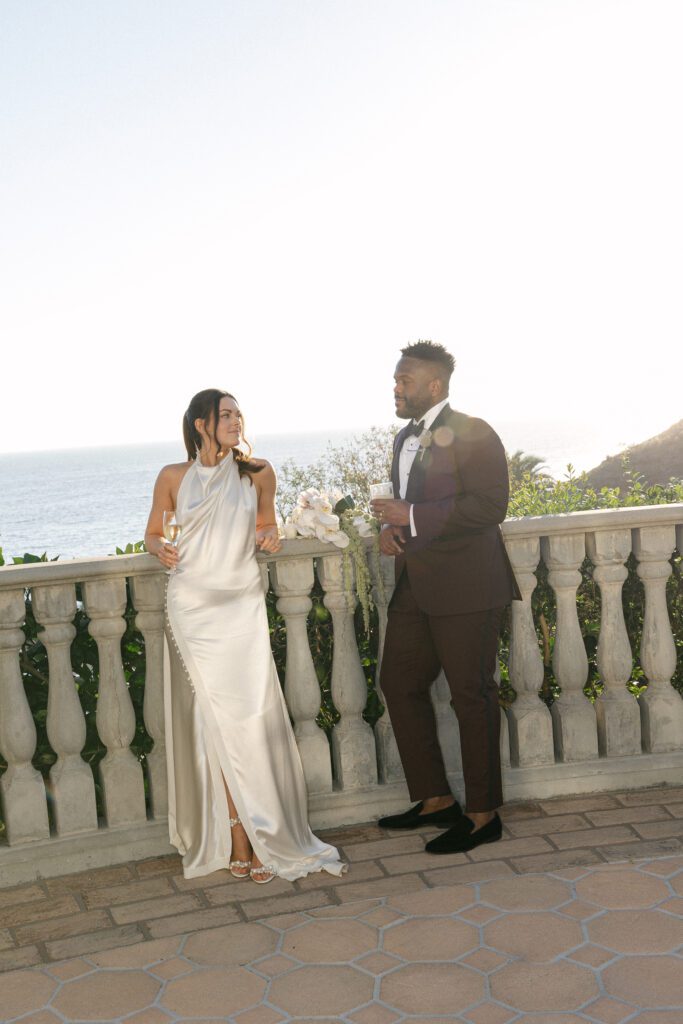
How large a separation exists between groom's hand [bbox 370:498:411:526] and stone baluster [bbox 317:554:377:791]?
347 mm

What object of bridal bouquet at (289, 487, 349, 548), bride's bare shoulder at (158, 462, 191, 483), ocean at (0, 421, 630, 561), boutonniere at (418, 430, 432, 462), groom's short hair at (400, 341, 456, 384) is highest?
groom's short hair at (400, 341, 456, 384)

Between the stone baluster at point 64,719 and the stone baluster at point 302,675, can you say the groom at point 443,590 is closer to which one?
the stone baluster at point 302,675

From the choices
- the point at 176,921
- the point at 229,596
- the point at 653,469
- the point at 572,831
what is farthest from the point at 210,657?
the point at 653,469

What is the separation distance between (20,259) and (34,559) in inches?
4785

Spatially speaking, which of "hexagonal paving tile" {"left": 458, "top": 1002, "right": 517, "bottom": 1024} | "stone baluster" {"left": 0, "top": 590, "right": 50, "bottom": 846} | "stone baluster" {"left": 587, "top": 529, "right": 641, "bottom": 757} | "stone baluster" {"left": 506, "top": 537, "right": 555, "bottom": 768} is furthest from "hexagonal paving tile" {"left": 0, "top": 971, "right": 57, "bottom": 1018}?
"stone baluster" {"left": 587, "top": 529, "right": 641, "bottom": 757}

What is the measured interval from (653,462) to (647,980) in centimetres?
2761

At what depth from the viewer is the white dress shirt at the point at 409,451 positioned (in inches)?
183

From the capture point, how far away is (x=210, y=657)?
4.41 meters

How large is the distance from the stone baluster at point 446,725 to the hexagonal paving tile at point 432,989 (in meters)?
1.52

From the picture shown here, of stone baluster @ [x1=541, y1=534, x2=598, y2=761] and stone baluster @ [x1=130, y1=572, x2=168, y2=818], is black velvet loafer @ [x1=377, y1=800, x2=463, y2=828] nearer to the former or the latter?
stone baluster @ [x1=541, y1=534, x2=598, y2=761]

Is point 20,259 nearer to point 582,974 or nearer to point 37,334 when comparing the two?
point 37,334

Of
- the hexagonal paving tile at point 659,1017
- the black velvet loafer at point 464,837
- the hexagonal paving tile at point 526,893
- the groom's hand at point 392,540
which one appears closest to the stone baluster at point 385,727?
the groom's hand at point 392,540

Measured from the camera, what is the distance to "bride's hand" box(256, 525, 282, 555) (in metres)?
4.48

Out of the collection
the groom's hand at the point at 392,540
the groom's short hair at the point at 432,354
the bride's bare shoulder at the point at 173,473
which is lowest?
the groom's hand at the point at 392,540
